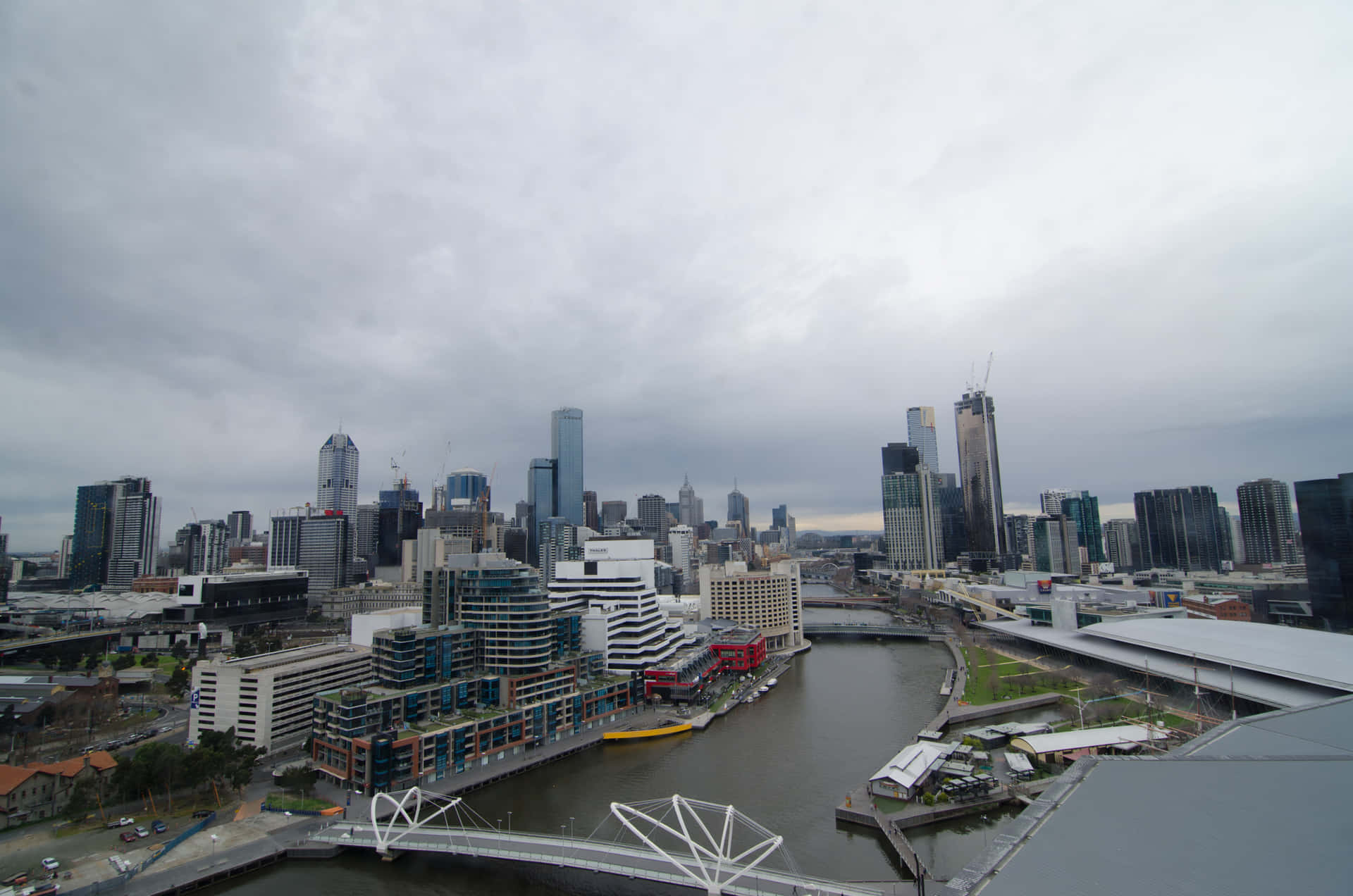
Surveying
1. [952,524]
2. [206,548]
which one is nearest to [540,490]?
[206,548]

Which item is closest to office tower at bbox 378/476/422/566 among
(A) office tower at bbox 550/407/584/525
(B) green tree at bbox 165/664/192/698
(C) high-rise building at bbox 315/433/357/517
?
(C) high-rise building at bbox 315/433/357/517

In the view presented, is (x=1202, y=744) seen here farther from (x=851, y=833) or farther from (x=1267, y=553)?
(x=1267, y=553)

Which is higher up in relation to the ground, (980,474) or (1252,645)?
(980,474)

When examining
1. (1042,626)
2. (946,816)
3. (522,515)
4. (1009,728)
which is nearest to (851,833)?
(946,816)

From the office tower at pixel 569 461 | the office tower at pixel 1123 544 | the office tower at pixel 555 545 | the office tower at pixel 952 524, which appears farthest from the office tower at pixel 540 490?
the office tower at pixel 1123 544

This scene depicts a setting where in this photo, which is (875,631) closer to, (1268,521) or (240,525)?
(1268,521)

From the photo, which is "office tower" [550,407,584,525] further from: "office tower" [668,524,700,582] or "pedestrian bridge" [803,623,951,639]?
"pedestrian bridge" [803,623,951,639]
